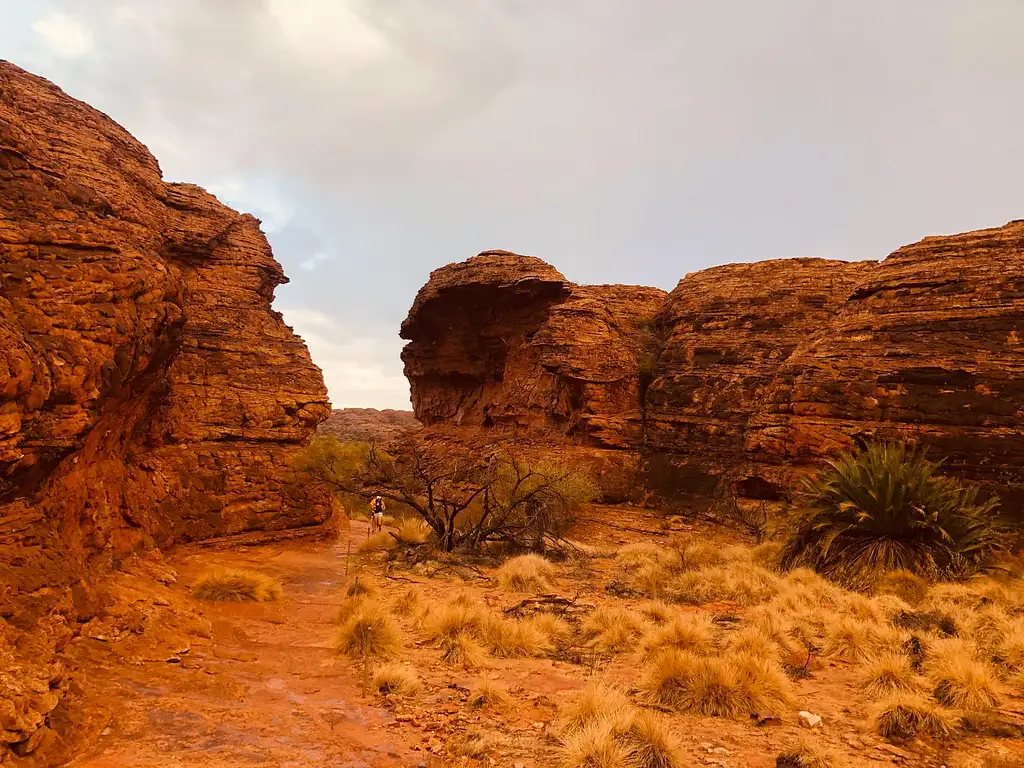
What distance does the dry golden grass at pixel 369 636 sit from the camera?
7.61 m

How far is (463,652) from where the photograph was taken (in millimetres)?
7434

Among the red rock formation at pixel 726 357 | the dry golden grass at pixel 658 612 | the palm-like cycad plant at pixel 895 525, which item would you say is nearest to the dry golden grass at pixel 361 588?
the dry golden grass at pixel 658 612

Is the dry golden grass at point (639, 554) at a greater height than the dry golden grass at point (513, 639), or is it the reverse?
the dry golden grass at point (513, 639)

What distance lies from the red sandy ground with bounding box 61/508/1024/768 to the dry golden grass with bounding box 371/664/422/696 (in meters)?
0.17

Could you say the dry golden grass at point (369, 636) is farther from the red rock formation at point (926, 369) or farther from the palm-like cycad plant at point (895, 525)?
the red rock formation at point (926, 369)

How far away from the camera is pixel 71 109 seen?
13867mm

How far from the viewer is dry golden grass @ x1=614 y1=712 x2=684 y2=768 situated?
459cm

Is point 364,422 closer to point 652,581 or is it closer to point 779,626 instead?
point 652,581

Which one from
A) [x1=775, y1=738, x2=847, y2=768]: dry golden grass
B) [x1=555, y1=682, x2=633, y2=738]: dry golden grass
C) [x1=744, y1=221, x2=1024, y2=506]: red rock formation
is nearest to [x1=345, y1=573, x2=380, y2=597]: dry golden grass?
[x1=555, y1=682, x2=633, y2=738]: dry golden grass

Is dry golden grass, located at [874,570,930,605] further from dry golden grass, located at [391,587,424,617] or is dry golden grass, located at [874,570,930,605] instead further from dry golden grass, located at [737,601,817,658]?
dry golden grass, located at [391,587,424,617]

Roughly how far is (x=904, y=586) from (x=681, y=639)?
5148mm

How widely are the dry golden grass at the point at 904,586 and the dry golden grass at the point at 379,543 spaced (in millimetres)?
12613

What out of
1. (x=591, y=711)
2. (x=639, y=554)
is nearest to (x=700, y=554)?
(x=639, y=554)

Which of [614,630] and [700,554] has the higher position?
[614,630]
